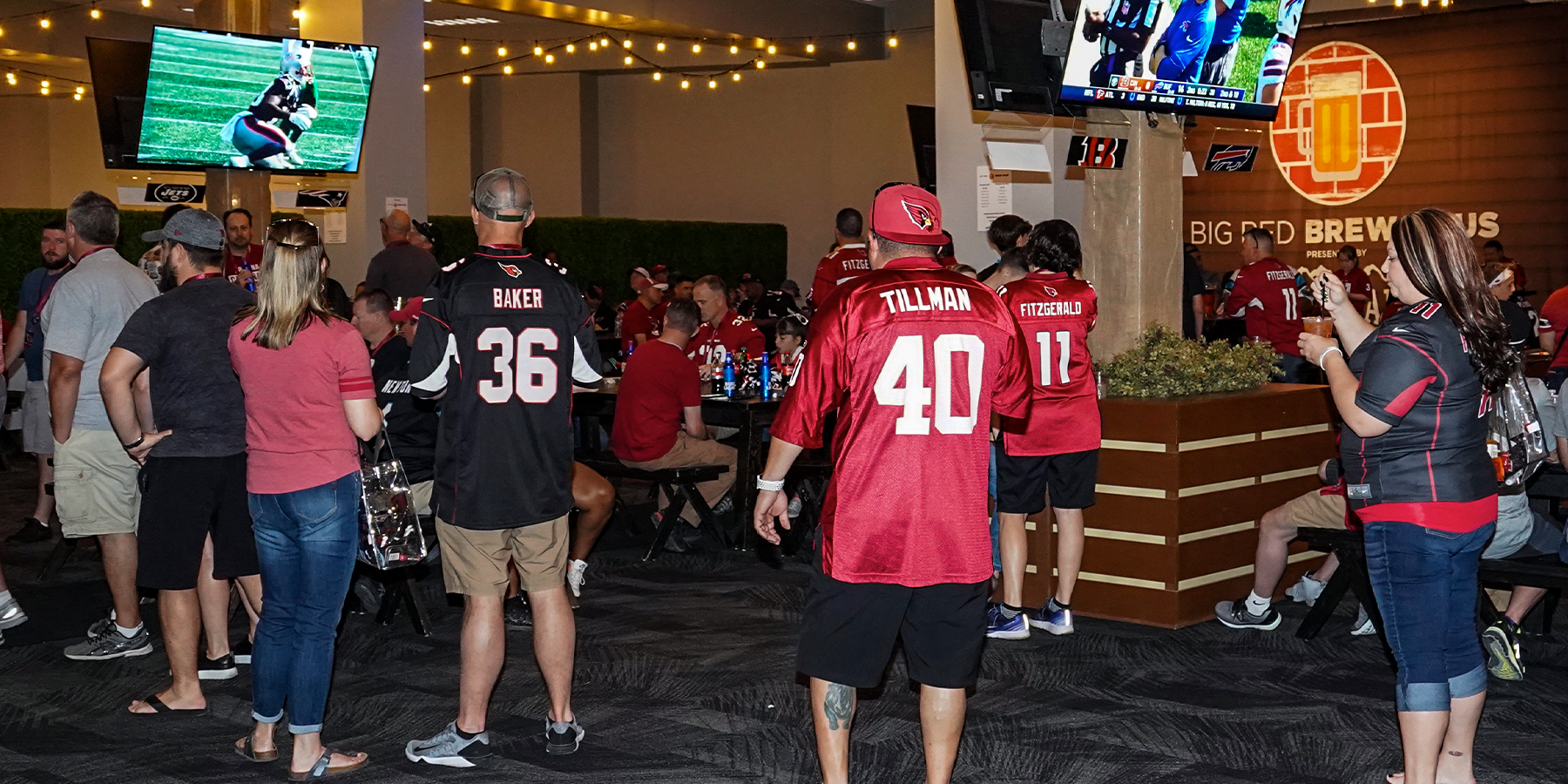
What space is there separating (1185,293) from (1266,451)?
5.28m

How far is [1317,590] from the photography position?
5.91 m

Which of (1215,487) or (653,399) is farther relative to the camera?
A: (653,399)

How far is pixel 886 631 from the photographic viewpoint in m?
3.38

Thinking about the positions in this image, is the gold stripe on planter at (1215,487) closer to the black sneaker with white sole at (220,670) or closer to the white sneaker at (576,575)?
the white sneaker at (576,575)

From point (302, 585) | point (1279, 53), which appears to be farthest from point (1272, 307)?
point (302, 585)

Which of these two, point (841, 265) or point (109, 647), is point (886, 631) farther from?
point (841, 265)

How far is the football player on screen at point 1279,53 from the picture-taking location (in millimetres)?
6836

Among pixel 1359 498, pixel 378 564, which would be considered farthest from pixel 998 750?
pixel 378 564

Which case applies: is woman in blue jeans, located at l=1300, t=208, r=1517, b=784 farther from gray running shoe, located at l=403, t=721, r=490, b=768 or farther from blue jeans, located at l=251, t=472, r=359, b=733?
blue jeans, located at l=251, t=472, r=359, b=733

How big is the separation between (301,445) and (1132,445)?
129 inches

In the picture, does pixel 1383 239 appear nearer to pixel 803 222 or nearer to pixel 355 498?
pixel 803 222

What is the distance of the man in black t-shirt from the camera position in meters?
4.35

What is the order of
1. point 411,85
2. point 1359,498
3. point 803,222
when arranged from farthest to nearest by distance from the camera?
point 803,222, point 411,85, point 1359,498

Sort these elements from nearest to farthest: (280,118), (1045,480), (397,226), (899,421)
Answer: (899,421)
(1045,480)
(397,226)
(280,118)
